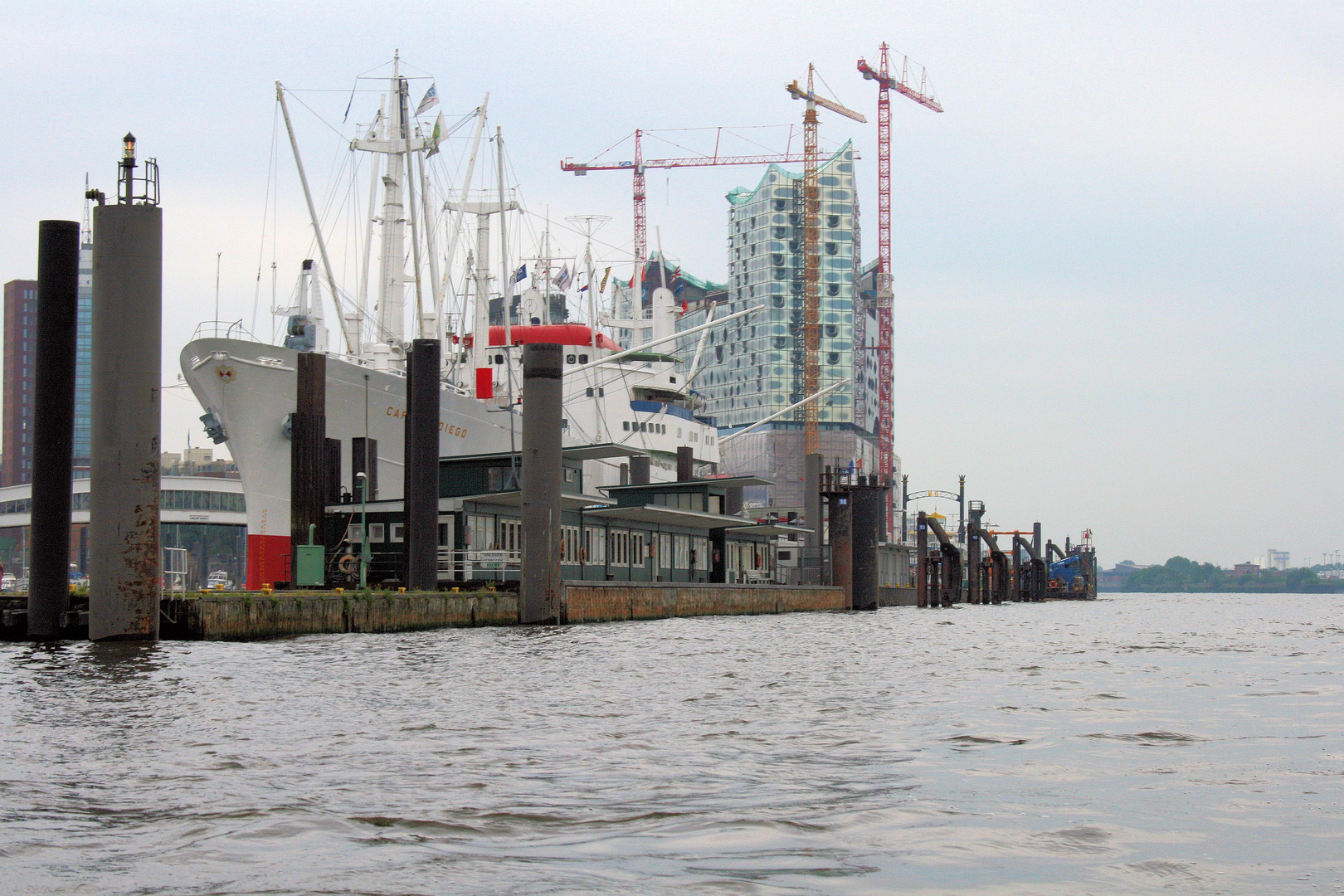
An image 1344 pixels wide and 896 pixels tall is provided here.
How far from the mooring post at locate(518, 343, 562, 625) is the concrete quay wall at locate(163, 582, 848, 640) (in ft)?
6.42

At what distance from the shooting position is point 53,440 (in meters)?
27.3

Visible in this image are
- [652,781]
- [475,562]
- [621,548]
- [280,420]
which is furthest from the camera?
[280,420]

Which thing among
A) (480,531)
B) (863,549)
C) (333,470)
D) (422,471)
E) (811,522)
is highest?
(333,470)

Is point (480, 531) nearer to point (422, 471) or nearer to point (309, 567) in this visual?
point (309, 567)

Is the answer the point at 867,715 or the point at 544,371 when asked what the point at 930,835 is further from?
the point at 544,371

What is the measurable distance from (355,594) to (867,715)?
2068 cm

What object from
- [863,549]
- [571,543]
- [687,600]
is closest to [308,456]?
[571,543]

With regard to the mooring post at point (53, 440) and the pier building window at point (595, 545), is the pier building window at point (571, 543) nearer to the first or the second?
the pier building window at point (595, 545)

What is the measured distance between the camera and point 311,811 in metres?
10.2

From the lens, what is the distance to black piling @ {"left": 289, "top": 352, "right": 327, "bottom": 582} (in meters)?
Answer: 45.2

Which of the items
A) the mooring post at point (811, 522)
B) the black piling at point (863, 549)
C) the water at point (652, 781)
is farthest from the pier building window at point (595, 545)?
the water at point (652, 781)

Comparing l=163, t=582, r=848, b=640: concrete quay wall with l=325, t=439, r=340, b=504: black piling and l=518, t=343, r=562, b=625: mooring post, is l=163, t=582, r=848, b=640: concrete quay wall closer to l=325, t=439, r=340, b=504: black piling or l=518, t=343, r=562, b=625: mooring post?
l=518, t=343, r=562, b=625: mooring post

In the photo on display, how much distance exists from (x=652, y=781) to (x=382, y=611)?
24.9 m

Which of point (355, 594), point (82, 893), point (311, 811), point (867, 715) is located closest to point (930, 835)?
point (311, 811)
